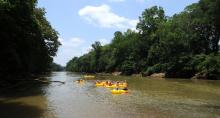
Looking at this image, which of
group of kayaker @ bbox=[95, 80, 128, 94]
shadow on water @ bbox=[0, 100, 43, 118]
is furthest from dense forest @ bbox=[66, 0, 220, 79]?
shadow on water @ bbox=[0, 100, 43, 118]

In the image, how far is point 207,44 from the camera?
91250 millimetres

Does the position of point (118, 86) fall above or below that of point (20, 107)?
above

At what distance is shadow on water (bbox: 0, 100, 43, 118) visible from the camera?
2528 centimetres

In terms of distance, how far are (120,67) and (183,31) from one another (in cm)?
4740

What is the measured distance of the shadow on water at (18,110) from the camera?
25.3 m

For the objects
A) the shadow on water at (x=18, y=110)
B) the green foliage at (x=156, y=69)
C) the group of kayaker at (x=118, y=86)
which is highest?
the green foliage at (x=156, y=69)

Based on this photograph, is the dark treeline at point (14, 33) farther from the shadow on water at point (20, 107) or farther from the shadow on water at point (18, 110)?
the shadow on water at point (18, 110)

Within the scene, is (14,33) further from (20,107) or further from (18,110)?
(18,110)

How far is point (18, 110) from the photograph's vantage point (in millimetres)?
27750

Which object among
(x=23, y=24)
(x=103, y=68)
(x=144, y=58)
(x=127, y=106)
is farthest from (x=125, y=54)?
(x=127, y=106)

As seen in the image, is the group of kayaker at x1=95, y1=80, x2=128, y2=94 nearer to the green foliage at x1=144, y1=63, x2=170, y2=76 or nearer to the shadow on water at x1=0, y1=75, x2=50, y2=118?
the shadow on water at x1=0, y1=75, x2=50, y2=118

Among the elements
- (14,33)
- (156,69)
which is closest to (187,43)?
(156,69)

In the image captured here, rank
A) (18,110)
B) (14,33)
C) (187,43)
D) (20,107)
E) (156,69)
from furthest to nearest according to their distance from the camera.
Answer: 1. (156,69)
2. (187,43)
3. (14,33)
4. (20,107)
5. (18,110)

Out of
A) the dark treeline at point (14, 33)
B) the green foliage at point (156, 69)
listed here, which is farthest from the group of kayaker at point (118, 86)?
the green foliage at point (156, 69)
